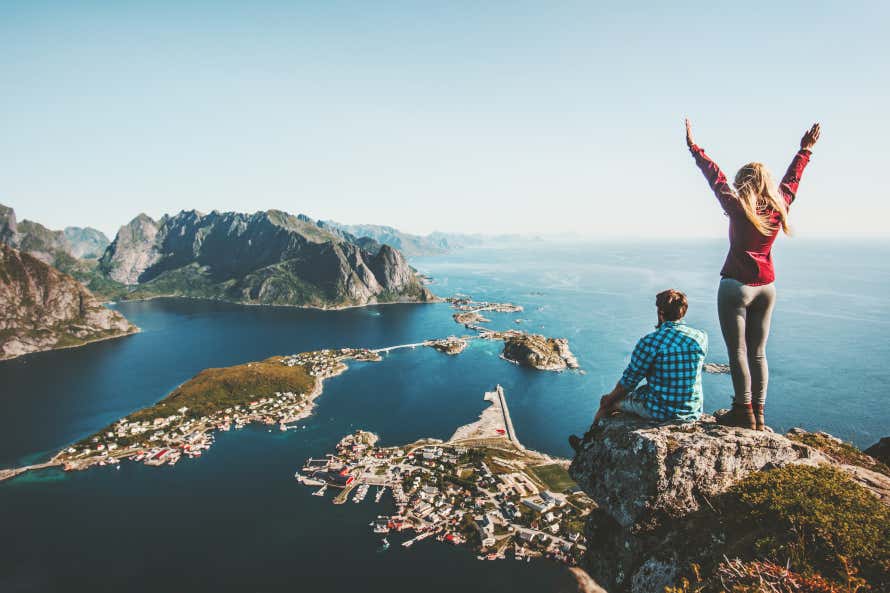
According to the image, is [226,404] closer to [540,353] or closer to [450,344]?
[450,344]

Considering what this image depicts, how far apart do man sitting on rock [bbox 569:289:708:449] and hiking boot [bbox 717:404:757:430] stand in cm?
52

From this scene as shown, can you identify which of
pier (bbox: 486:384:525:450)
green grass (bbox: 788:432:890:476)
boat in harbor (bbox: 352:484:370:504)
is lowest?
boat in harbor (bbox: 352:484:370:504)

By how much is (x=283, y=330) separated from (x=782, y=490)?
174 meters

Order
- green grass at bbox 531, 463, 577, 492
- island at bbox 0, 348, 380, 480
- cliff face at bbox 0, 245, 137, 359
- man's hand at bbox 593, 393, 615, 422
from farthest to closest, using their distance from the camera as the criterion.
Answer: cliff face at bbox 0, 245, 137, 359, island at bbox 0, 348, 380, 480, green grass at bbox 531, 463, 577, 492, man's hand at bbox 593, 393, 615, 422

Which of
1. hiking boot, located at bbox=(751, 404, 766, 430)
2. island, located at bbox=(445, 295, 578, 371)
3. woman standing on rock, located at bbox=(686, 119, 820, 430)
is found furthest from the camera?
island, located at bbox=(445, 295, 578, 371)

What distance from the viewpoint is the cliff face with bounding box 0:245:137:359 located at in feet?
468

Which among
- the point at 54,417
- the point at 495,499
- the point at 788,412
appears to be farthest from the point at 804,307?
the point at 54,417

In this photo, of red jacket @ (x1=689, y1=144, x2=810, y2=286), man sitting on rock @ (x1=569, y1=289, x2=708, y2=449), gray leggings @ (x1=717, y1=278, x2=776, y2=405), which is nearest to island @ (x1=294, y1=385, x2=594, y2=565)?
man sitting on rock @ (x1=569, y1=289, x2=708, y2=449)

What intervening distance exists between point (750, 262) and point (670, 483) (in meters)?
3.57

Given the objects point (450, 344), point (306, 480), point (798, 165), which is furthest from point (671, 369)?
point (450, 344)

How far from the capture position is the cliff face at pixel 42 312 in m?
142

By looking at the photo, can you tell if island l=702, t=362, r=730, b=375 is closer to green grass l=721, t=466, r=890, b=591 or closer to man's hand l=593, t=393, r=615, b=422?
man's hand l=593, t=393, r=615, b=422

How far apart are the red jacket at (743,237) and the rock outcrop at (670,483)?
2.50 metres

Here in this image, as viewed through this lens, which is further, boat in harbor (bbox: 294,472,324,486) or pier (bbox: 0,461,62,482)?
pier (bbox: 0,461,62,482)
